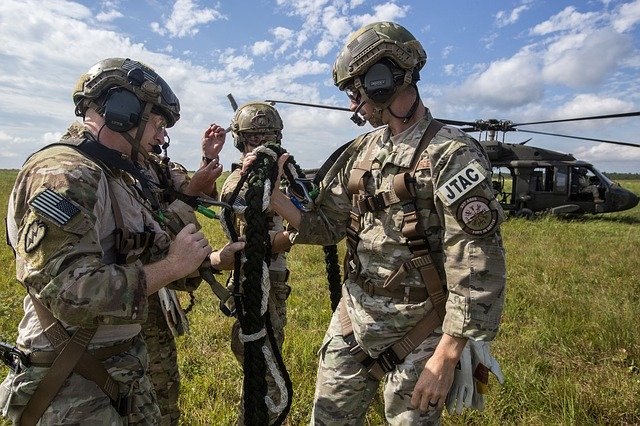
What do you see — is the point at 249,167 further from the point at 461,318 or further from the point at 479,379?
the point at 479,379

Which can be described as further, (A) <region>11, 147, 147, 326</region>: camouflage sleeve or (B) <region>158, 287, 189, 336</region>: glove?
(B) <region>158, 287, 189, 336</region>: glove

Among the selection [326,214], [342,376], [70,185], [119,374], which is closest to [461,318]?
[342,376]

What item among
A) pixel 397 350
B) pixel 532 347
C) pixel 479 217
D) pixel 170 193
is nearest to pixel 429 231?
pixel 479 217

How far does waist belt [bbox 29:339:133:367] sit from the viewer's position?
2146 millimetres

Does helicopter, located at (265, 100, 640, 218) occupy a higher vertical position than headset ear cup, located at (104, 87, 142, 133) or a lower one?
higher

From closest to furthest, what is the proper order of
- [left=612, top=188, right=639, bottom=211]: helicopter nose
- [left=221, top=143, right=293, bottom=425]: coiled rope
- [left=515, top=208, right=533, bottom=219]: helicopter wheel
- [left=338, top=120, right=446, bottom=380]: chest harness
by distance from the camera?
[left=221, top=143, right=293, bottom=425]: coiled rope → [left=338, top=120, right=446, bottom=380]: chest harness → [left=515, top=208, right=533, bottom=219]: helicopter wheel → [left=612, top=188, right=639, bottom=211]: helicopter nose

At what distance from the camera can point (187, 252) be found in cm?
227

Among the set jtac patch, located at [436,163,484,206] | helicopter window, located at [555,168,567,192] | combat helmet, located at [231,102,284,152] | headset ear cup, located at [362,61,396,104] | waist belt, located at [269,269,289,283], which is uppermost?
helicopter window, located at [555,168,567,192]

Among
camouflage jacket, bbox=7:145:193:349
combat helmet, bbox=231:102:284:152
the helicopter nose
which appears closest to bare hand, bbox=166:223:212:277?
camouflage jacket, bbox=7:145:193:349

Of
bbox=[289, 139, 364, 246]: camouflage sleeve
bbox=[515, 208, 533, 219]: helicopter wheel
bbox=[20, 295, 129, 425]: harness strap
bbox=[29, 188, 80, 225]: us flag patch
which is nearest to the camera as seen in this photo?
bbox=[29, 188, 80, 225]: us flag patch

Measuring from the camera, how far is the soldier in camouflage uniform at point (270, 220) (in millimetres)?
4086

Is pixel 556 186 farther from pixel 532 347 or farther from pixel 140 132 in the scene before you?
pixel 140 132

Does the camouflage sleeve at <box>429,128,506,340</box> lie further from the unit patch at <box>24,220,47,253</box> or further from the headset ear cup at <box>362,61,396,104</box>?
the unit patch at <box>24,220,47,253</box>

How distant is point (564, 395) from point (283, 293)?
102 inches
